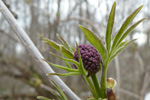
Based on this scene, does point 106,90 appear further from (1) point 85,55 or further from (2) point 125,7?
(2) point 125,7

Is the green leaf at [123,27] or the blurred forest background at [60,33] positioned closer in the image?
the green leaf at [123,27]

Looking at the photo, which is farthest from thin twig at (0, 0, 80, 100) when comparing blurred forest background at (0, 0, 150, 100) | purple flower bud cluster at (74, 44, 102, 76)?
blurred forest background at (0, 0, 150, 100)

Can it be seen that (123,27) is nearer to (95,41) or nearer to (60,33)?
(95,41)

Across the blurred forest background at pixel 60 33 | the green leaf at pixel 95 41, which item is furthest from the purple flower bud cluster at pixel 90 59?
the blurred forest background at pixel 60 33

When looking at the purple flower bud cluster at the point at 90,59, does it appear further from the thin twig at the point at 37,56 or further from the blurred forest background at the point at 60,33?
the blurred forest background at the point at 60,33

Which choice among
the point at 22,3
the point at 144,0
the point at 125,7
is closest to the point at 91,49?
the point at 144,0

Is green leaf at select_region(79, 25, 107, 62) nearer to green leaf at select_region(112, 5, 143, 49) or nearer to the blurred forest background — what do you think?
green leaf at select_region(112, 5, 143, 49)
